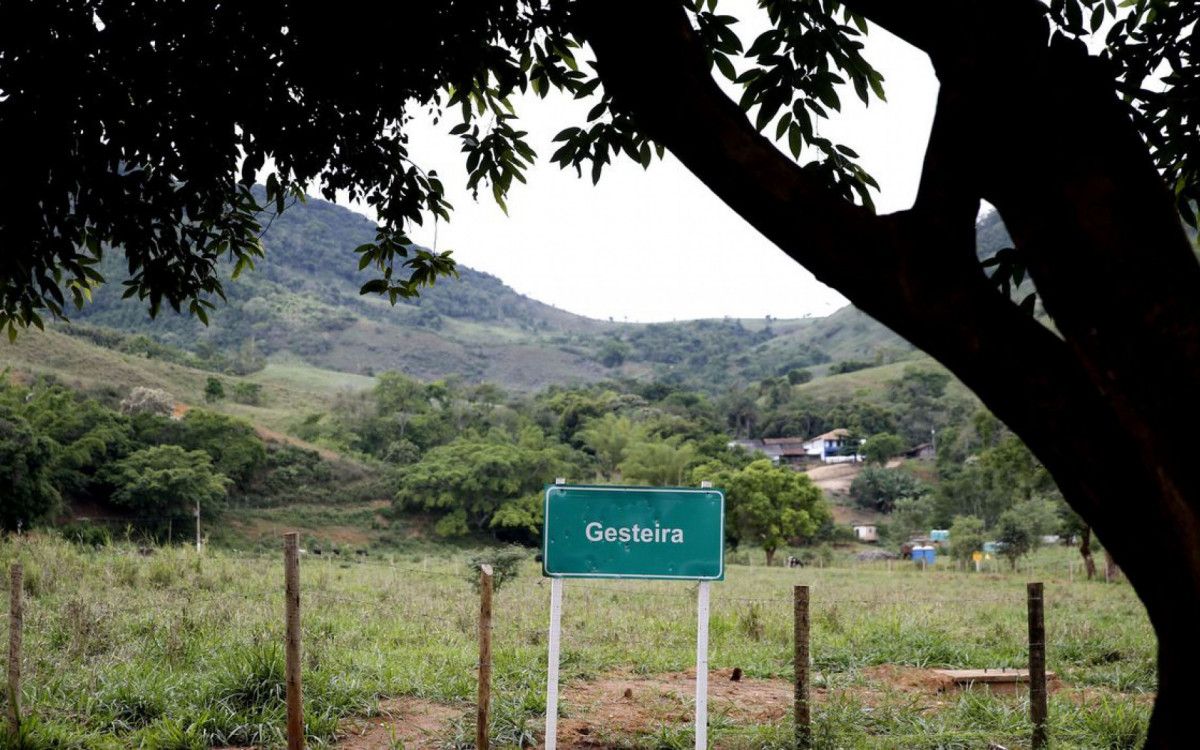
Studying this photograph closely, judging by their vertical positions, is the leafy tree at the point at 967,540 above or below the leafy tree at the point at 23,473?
below

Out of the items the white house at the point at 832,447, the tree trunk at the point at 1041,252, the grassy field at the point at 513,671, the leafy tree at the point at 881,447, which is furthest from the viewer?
the white house at the point at 832,447

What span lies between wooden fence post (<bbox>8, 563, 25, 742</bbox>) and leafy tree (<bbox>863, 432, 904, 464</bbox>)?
302 feet

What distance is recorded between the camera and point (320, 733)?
6238 mm

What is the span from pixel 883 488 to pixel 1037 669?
74.2 meters

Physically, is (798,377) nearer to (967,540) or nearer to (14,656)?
(967,540)

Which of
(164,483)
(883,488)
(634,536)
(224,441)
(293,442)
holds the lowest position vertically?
(164,483)

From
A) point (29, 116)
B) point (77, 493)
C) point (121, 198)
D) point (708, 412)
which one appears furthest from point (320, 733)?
point (708, 412)

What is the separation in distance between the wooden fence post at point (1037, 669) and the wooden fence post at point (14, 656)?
6.08 metres

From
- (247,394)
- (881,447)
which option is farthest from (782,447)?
(247,394)

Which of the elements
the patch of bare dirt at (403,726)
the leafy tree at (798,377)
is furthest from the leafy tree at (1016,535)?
the leafy tree at (798,377)

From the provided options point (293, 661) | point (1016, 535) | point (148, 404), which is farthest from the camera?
point (148, 404)

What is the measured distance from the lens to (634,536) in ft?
18.0

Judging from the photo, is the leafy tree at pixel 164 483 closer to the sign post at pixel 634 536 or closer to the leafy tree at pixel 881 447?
the sign post at pixel 634 536

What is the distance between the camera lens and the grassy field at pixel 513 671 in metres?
6.30
